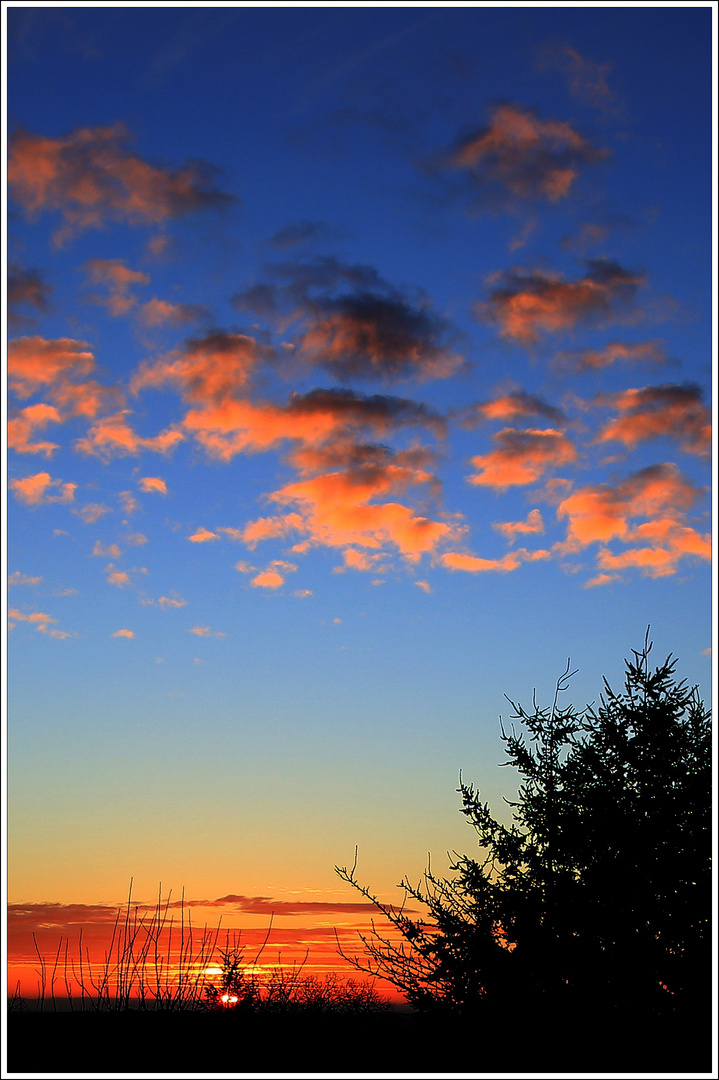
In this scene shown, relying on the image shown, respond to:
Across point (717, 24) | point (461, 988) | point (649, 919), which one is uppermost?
point (717, 24)

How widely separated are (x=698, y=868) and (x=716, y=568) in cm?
546

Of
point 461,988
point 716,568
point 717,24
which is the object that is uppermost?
point 717,24

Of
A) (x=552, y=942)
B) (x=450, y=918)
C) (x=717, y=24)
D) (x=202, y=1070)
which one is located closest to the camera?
(x=202, y=1070)

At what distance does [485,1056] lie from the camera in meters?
10.7

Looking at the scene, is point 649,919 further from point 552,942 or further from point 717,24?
point 717,24

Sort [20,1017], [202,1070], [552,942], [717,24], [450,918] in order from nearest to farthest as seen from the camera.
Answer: [202,1070]
[717,24]
[20,1017]
[552,942]
[450,918]

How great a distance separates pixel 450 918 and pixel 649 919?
289 cm

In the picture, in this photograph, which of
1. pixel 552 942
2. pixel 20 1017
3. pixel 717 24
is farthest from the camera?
pixel 552 942

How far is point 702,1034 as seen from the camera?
11.5 m

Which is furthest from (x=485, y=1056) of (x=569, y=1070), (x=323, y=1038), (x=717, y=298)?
(x=717, y=298)

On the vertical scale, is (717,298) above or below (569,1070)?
above

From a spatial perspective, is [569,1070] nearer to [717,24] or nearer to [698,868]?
[698,868]

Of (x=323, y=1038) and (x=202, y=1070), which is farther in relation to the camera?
(x=323, y=1038)

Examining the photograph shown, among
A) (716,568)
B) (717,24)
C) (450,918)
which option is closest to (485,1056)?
(450,918)
